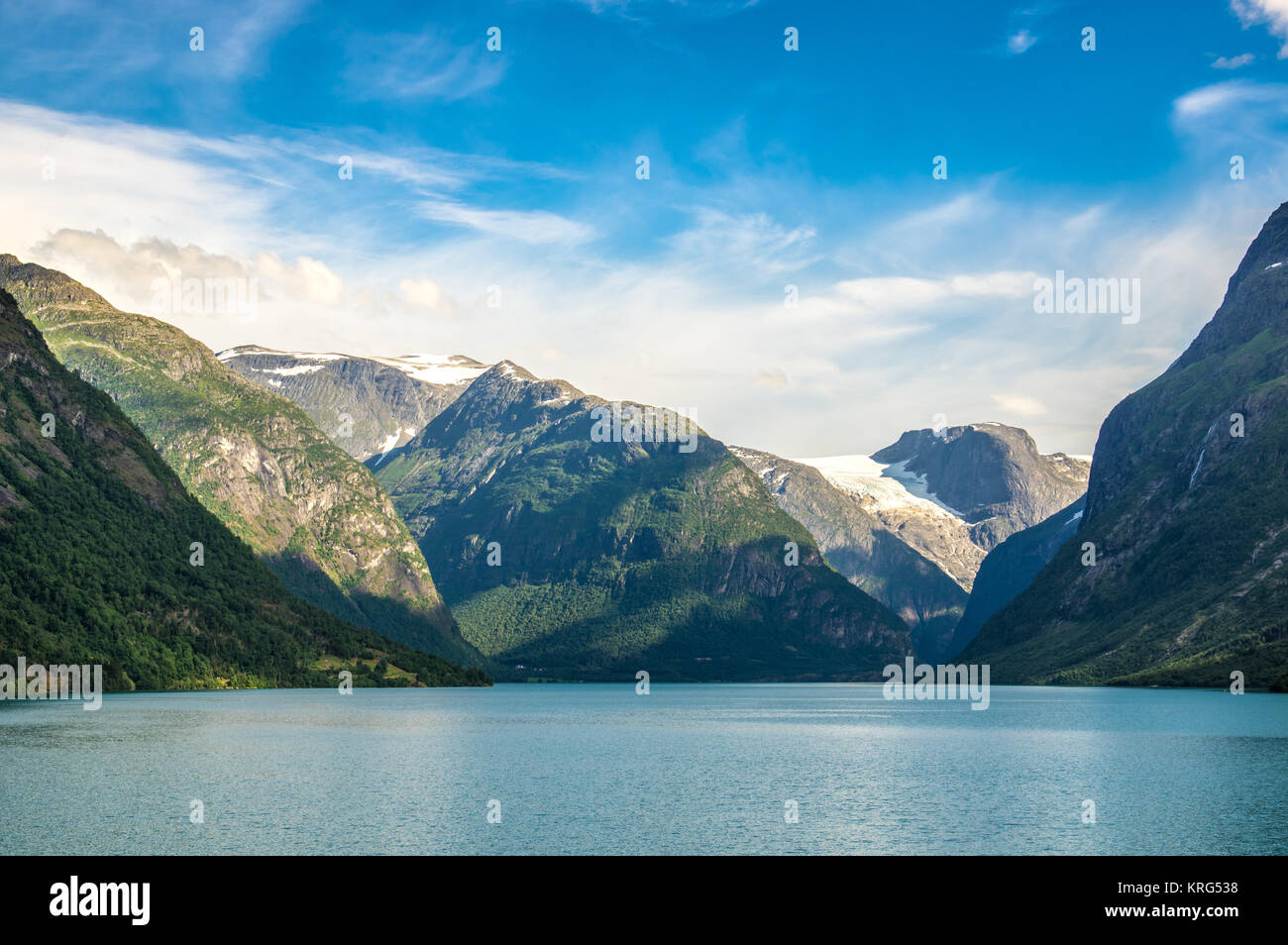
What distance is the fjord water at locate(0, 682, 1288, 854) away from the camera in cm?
7738

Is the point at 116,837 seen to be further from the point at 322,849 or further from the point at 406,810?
the point at 406,810

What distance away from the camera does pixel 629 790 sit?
102 metres

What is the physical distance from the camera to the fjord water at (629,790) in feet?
254

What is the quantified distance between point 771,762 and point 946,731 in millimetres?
61019

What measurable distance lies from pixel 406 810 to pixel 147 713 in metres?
120

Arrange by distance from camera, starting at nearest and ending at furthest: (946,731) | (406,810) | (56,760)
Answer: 1. (406,810)
2. (56,760)
3. (946,731)
